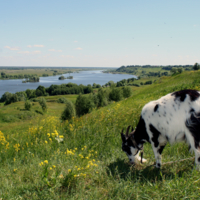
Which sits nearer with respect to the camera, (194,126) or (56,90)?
(194,126)

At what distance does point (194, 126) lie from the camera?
3014 mm

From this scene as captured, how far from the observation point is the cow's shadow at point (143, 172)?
3280mm

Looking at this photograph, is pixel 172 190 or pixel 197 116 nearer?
pixel 172 190

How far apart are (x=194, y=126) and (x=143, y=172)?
4.98ft

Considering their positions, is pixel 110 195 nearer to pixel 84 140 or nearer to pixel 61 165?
pixel 61 165

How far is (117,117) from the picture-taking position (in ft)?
24.6

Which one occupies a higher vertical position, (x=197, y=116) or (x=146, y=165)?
(x=197, y=116)

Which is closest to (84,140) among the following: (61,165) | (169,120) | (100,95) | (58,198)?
(61,165)

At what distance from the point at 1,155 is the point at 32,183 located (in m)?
2.44

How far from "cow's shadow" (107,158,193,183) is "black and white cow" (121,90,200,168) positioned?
191mm

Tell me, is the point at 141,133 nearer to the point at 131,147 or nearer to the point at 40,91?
the point at 131,147

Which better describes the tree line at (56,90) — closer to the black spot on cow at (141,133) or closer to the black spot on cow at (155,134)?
the black spot on cow at (141,133)

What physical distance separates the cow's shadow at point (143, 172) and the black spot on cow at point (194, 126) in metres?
0.79

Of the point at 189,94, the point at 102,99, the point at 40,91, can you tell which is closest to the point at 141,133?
the point at 189,94
